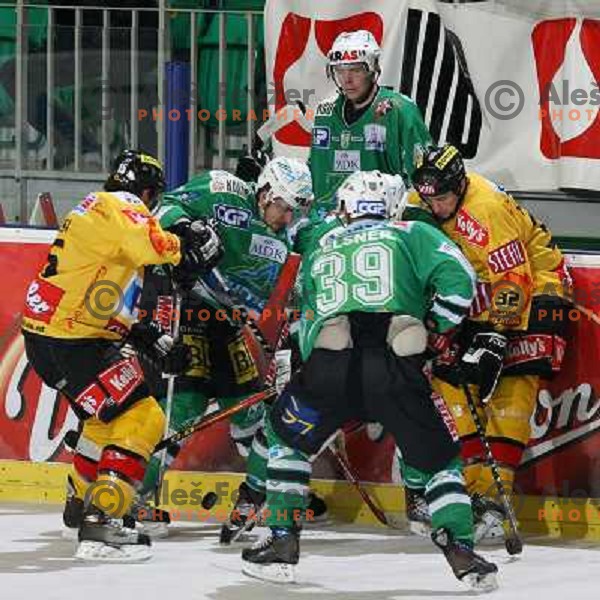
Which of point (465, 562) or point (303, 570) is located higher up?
point (465, 562)

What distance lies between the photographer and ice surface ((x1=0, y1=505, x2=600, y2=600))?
8.02 metres

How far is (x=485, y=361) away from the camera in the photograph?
894 cm

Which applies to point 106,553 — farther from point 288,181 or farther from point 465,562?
point 288,181

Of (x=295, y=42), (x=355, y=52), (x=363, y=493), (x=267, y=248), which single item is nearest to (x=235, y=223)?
(x=267, y=248)

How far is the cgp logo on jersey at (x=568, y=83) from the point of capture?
10.8m

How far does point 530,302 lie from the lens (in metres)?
9.09

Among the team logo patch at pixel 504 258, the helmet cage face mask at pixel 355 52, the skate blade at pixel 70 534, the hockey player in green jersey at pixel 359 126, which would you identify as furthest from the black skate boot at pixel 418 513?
the helmet cage face mask at pixel 355 52

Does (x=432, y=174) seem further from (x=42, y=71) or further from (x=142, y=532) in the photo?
(x=42, y=71)

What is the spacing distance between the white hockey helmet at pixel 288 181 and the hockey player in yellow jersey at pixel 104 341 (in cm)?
47

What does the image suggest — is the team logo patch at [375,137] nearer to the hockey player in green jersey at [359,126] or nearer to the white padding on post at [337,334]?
the hockey player in green jersey at [359,126]

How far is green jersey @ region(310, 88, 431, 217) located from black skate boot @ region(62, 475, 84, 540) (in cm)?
158

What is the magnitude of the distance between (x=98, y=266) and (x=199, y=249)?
0.46 metres

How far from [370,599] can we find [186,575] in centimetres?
70

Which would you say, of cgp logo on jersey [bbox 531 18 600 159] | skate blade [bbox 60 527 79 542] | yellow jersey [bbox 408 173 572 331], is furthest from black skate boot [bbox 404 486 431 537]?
cgp logo on jersey [bbox 531 18 600 159]
